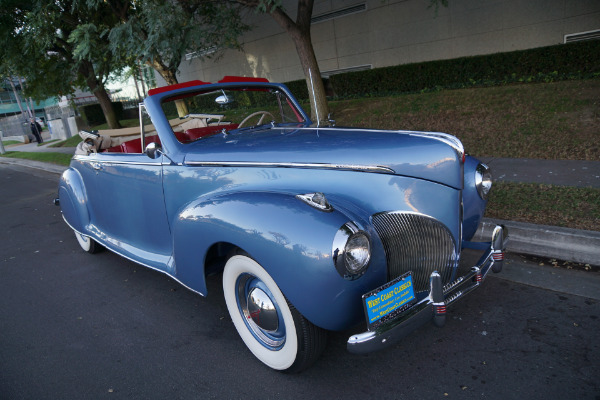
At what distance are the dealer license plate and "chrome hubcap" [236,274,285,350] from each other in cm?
59

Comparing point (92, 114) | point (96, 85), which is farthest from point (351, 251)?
point (92, 114)

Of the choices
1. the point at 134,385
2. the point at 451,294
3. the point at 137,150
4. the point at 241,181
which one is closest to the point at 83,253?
the point at 137,150

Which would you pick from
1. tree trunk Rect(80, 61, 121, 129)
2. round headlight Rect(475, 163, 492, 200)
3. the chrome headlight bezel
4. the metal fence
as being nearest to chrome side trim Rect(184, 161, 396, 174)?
the chrome headlight bezel

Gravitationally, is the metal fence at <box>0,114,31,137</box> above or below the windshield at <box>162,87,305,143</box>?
above

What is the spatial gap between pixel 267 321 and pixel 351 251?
75 centimetres

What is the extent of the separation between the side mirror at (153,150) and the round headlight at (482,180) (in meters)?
2.18

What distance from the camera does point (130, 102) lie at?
30.2m

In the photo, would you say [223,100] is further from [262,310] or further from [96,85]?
[96,85]

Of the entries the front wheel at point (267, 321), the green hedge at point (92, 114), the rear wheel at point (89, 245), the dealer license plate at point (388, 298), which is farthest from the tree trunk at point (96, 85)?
the dealer license plate at point (388, 298)

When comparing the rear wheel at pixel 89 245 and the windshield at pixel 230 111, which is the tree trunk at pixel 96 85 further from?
the windshield at pixel 230 111

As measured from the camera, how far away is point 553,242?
3498 millimetres

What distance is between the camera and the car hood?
228 centimetres

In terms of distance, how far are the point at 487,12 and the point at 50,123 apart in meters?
27.2

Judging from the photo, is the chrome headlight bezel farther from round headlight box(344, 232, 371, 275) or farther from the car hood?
the car hood
